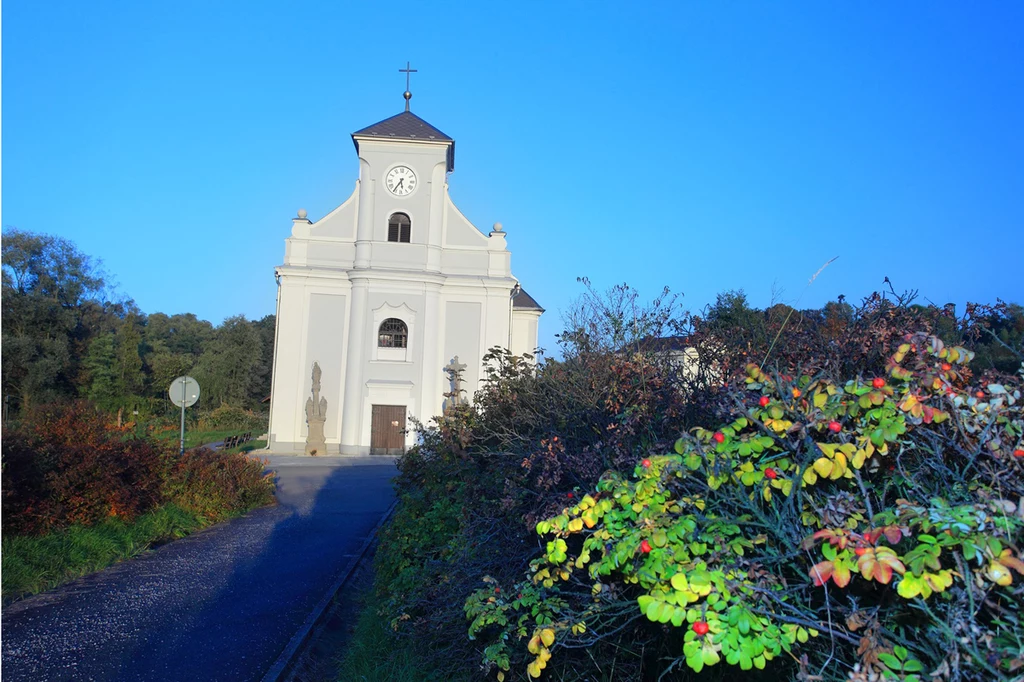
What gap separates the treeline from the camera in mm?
42281

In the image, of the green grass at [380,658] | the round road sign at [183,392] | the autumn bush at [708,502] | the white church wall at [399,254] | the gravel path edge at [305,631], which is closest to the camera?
the autumn bush at [708,502]

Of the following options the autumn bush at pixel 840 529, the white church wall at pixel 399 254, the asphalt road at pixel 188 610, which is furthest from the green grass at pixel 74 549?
the white church wall at pixel 399 254

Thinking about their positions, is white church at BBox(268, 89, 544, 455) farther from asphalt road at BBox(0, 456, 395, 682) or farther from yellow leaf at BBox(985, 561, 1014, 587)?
yellow leaf at BBox(985, 561, 1014, 587)

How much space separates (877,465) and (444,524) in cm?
441

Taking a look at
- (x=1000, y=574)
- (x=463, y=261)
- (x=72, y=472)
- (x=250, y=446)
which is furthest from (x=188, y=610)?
(x=250, y=446)

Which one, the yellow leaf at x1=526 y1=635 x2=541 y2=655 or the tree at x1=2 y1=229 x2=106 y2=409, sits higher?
the tree at x1=2 y1=229 x2=106 y2=409

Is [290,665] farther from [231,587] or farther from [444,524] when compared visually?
[231,587]

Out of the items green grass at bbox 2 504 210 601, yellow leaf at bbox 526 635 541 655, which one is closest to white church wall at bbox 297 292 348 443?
green grass at bbox 2 504 210 601

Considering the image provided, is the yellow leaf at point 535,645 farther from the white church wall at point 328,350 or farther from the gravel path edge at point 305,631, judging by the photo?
the white church wall at point 328,350

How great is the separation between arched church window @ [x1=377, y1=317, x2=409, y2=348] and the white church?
0.04 metres

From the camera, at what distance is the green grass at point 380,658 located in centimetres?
493

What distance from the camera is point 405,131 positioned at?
101 ft

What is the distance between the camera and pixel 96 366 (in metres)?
45.3

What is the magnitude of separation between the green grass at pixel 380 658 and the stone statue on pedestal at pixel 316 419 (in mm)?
22745
